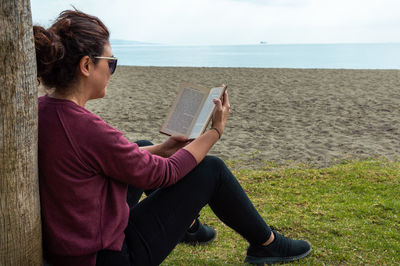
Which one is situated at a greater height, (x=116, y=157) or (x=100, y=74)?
(x=100, y=74)

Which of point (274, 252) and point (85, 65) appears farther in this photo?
point (274, 252)

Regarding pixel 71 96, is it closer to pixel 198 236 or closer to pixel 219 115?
pixel 219 115

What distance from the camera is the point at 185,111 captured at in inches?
98.5

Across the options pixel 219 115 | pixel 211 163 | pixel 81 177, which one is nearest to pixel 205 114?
pixel 219 115

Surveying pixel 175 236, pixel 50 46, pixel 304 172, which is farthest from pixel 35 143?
pixel 304 172

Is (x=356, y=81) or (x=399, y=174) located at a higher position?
(x=399, y=174)

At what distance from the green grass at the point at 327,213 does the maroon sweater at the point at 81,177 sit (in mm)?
1273

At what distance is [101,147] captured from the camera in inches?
69.7

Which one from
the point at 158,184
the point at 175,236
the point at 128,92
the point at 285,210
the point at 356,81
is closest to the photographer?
the point at 158,184

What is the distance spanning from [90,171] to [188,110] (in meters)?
0.85

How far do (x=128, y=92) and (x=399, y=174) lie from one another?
Answer: 1090 cm

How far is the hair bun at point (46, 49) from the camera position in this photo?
5.78ft

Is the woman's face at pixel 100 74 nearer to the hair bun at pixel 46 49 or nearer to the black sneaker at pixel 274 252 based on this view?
the hair bun at pixel 46 49

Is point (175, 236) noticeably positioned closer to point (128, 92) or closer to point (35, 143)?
point (35, 143)
